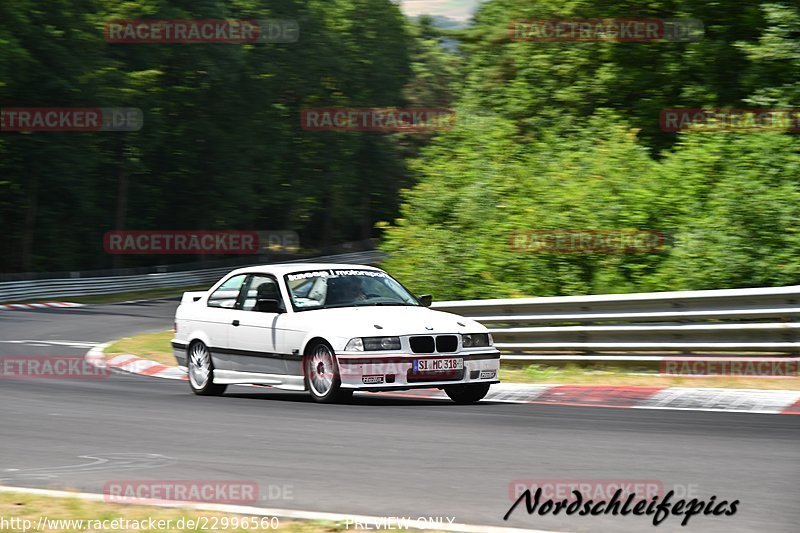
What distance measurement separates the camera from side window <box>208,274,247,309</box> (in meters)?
12.8

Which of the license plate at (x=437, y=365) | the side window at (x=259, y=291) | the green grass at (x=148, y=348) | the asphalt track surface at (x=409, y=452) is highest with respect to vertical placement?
the side window at (x=259, y=291)

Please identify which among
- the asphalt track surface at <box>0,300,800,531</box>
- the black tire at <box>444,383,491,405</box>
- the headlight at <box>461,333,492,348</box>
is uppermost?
the headlight at <box>461,333,492,348</box>

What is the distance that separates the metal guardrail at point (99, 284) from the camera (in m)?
38.9

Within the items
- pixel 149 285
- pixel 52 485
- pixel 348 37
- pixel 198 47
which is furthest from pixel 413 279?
pixel 348 37

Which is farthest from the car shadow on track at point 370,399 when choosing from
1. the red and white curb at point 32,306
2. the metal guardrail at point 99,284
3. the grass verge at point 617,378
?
the metal guardrail at point 99,284

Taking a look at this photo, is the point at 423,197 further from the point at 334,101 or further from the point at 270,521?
the point at 334,101

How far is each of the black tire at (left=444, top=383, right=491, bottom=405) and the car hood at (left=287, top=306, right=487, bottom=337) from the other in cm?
56

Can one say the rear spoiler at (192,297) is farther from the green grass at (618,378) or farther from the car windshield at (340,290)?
the green grass at (618,378)

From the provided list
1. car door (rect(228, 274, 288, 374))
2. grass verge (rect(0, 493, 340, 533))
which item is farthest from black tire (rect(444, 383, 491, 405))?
grass verge (rect(0, 493, 340, 533))

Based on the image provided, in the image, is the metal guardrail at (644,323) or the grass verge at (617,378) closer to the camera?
the grass verge at (617,378)

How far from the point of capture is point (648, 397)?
36.1ft

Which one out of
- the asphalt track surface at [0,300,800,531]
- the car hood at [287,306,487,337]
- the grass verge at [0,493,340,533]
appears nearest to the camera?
the grass verge at [0,493,340,533]

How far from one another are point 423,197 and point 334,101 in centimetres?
5003

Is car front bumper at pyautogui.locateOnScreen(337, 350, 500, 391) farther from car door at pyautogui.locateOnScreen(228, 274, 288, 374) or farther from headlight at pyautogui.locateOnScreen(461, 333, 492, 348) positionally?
car door at pyautogui.locateOnScreen(228, 274, 288, 374)
